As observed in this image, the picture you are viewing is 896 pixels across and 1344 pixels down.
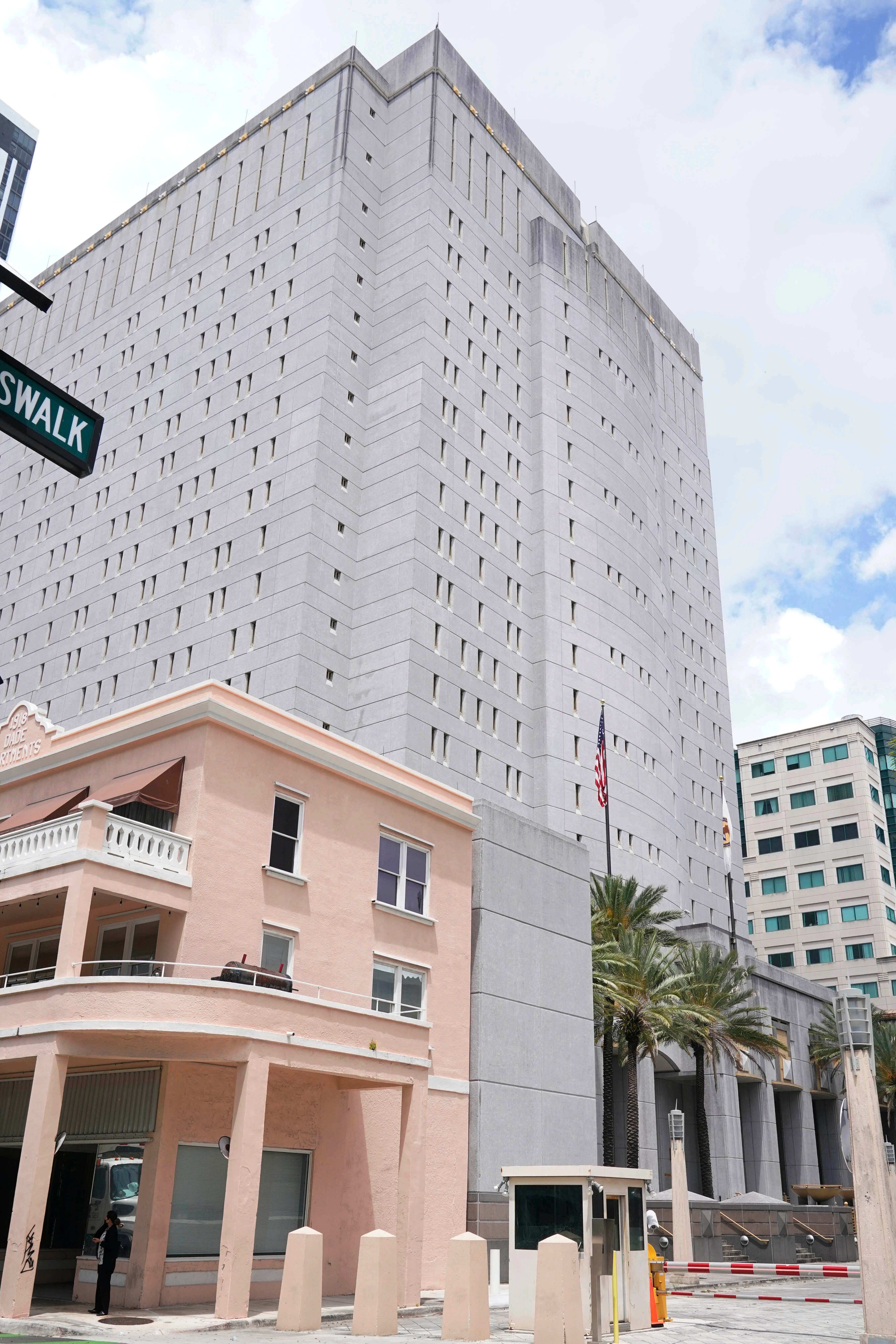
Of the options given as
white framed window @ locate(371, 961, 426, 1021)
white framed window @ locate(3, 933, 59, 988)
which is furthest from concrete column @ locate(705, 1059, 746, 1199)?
white framed window @ locate(3, 933, 59, 988)

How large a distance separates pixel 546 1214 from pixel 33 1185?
9.51 m

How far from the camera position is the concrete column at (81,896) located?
903 inches

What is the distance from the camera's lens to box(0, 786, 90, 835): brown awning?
93.6 ft

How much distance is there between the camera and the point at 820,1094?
66.9 metres

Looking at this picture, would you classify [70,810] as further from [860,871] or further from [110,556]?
[860,871]

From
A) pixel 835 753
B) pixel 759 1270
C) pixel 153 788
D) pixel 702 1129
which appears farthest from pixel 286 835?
pixel 835 753

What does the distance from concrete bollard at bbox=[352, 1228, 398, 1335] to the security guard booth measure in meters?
2.79

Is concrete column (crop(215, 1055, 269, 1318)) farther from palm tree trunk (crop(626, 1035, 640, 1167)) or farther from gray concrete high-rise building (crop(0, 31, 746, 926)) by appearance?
gray concrete high-rise building (crop(0, 31, 746, 926))

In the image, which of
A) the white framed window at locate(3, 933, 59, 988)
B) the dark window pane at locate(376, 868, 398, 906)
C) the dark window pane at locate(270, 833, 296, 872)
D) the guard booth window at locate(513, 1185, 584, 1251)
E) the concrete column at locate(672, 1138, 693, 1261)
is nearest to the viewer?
the guard booth window at locate(513, 1185, 584, 1251)

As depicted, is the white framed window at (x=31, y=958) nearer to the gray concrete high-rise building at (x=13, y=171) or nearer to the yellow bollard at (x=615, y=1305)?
the yellow bollard at (x=615, y=1305)

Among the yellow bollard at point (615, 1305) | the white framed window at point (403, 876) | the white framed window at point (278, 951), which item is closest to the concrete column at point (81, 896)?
the white framed window at point (278, 951)

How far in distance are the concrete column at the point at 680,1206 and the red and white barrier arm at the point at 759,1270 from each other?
1.02 ft

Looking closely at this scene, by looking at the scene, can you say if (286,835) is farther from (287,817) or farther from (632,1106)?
(632,1106)

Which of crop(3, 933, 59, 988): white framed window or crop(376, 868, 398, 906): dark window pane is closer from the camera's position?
crop(3, 933, 59, 988): white framed window
